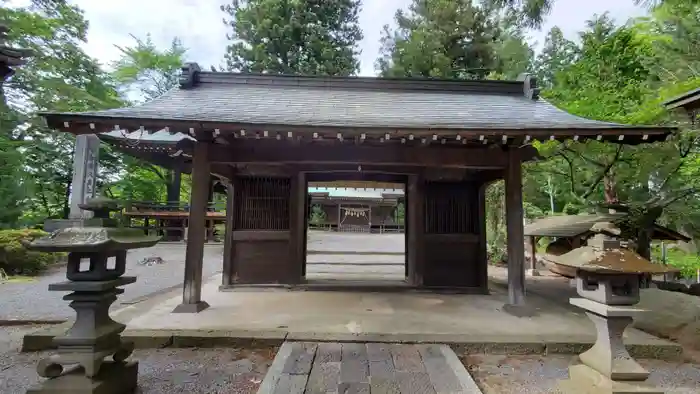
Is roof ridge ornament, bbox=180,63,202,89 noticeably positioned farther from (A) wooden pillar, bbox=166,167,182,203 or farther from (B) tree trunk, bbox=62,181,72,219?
(B) tree trunk, bbox=62,181,72,219

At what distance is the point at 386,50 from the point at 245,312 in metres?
21.6

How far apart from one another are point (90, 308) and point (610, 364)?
12.4 ft

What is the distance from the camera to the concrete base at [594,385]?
2414 mm

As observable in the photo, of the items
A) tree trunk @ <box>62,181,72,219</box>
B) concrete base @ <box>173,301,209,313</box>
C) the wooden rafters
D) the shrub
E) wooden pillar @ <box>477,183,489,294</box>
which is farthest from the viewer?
tree trunk @ <box>62,181,72,219</box>

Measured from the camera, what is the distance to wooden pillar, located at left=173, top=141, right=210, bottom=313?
4.61 m

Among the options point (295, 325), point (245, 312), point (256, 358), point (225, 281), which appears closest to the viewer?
point (256, 358)

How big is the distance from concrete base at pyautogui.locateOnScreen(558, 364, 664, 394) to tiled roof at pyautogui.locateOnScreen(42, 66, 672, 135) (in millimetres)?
2595

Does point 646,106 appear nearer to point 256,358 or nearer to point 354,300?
point 354,300

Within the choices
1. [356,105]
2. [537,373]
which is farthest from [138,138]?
[537,373]

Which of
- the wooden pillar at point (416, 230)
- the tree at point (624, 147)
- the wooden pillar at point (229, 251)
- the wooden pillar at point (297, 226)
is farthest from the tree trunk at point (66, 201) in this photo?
the tree at point (624, 147)

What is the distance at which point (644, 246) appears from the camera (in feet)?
21.0

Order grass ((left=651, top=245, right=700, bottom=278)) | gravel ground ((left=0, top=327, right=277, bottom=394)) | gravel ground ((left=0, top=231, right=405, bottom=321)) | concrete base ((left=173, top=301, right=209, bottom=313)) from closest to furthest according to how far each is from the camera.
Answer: gravel ground ((left=0, top=327, right=277, bottom=394)) → concrete base ((left=173, top=301, right=209, bottom=313)) → gravel ground ((left=0, top=231, right=405, bottom=321)) → grass ((left=651, top=245, right=700, bottom=278))

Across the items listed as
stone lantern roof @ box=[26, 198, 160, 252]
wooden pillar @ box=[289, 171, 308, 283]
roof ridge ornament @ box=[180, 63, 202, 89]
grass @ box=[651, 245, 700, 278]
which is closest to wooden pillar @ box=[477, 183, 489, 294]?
wooden pillar @ box=[289, 171, 308, 283]

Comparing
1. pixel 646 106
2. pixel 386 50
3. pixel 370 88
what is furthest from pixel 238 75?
pixel 386 50
